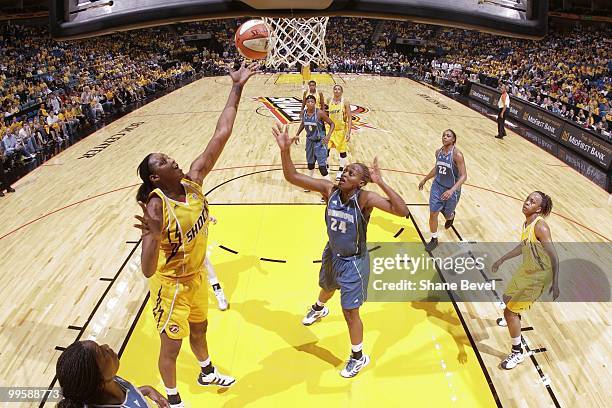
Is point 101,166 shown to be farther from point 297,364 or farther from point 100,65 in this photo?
point 100,65

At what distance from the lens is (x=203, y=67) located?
28.5 m

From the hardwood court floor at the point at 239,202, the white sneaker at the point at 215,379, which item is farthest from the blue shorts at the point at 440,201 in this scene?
the white sneaker at the point at 215,379

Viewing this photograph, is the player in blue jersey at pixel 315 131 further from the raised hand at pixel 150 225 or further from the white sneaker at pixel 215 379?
the raised hand at pixel 150 225

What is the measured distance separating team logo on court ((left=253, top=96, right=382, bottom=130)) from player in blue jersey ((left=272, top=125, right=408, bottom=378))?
32.7 feet

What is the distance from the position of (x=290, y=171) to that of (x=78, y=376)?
2.15 meters

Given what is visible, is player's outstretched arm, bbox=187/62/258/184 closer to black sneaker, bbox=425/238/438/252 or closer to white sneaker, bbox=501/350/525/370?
white sneaker, bbox=501/350/525/370

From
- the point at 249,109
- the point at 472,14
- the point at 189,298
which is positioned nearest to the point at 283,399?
the point at 189,298

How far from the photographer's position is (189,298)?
3.38m

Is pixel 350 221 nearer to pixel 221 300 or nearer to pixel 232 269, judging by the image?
pixel 221 300

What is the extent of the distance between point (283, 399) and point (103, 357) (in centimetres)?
220

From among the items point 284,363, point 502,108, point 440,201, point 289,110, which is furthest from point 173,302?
point 289,110

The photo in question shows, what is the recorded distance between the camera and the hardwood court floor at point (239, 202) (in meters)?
4.41

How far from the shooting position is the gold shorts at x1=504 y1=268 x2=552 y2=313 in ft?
12.9

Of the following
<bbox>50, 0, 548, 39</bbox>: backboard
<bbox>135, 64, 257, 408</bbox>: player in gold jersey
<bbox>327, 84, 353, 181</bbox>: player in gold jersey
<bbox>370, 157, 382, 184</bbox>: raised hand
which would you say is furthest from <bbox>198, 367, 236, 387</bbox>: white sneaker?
<bbox>327, 84, 353, 181</bbox>: player in gold jersey
